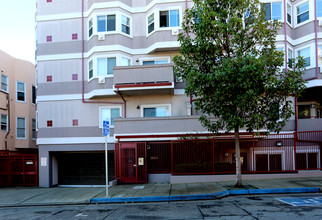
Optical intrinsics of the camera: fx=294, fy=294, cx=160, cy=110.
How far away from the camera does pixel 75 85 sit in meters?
18.8

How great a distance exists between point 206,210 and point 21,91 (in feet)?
68.0

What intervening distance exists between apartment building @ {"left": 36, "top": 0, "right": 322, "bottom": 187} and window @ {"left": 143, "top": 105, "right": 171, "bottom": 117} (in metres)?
0.06

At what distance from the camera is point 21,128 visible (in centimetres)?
2397

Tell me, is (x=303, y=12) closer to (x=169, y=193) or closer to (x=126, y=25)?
(x=126, y=25)

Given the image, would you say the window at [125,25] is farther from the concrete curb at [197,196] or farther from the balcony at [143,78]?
the concrete curb at [197,196]

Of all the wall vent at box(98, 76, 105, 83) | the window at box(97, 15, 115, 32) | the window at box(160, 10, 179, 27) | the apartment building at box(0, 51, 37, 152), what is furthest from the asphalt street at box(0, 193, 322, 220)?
the apartment building at box(0, 51, 37, 152)

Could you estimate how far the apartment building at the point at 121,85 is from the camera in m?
15.6

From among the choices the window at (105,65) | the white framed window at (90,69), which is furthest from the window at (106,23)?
the white framed window at (90,69)

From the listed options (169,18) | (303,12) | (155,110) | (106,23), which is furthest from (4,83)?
(303,12)

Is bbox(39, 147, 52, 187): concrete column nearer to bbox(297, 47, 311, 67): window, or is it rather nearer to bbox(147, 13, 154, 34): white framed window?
bbox(147, 13, 154, 34): white framed window

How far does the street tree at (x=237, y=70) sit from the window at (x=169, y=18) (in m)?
5.70

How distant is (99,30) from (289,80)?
1184 cm

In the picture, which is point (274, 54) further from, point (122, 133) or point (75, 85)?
point (75, 85)

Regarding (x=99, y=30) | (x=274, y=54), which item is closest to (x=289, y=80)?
(x=274, y=54)
